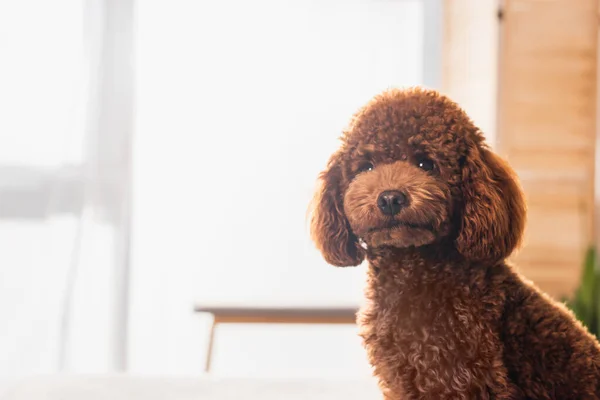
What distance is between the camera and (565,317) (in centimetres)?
67

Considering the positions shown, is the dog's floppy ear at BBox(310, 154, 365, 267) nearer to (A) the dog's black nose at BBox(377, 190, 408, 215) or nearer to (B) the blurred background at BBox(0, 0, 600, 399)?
(A) the dog's black nose at BBox(377, 190, 408, 215)

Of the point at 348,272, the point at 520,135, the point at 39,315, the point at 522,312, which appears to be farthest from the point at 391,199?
the point at 39,315

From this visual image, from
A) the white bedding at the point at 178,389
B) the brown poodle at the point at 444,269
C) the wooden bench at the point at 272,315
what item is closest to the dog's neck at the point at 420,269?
the brown poodle at the point at 444,269

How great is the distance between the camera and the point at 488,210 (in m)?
0.66

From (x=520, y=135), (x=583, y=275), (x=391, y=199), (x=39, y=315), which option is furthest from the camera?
(x=39, y=315)

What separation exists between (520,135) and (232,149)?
3.65 ft

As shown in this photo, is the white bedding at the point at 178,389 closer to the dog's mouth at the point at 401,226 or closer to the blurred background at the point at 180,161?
the dog's mouth at the point at 401,226

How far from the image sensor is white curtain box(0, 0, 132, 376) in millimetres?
2309

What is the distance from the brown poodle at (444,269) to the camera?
24.6 inches

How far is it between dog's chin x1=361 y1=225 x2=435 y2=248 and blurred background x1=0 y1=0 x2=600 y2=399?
67.2 inches

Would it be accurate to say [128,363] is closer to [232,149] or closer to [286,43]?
[232,149]

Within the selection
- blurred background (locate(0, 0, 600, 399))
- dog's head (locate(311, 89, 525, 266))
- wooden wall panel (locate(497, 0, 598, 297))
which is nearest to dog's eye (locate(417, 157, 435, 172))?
dog's head (locate(311, 89, 525, 266))

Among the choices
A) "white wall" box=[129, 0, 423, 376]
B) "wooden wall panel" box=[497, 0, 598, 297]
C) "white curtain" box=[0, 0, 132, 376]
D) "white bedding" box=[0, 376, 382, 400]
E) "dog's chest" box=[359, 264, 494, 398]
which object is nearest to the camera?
"dog's chest" box=[359, 264, 494, 398]

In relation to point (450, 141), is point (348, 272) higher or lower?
lower
